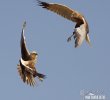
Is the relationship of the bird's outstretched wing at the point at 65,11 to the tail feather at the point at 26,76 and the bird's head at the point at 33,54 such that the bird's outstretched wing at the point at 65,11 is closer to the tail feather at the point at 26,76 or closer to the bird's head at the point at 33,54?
the bird's head at the point at 33,54

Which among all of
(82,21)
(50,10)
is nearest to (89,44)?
(82,21)

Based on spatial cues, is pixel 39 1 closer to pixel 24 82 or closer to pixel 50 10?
pixel 50 10

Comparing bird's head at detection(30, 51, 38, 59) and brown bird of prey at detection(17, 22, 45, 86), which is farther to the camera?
bird's head at detection(30, 51, 38, 59)

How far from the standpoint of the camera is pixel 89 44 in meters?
5.84

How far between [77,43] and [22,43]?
78 centimetres

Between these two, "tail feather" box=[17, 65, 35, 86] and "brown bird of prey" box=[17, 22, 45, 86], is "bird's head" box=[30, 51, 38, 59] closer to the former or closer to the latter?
"brown bird of prey" box=[17, 22, 45, 86]

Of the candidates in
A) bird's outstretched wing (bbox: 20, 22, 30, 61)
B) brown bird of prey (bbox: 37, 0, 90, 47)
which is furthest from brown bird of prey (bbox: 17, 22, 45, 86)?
brown bird of prey (bbox: 37, 0, 90, 47)

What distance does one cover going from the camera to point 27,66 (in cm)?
552

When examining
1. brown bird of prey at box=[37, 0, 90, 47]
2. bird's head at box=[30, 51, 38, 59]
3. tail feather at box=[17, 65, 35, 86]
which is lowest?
tail feather at box=[17, 65, 35, 86]

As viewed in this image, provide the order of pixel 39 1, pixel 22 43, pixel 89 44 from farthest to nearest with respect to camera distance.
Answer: pixel 39 1 < pixel 89 44 < pixel 22 43

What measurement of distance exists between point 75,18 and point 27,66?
1121 millimetres

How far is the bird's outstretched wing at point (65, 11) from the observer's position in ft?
19.6

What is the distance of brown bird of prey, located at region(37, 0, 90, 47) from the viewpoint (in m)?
5.67

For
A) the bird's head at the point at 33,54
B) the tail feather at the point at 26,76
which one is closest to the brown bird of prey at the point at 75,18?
the bird's head at the point at 33,54
